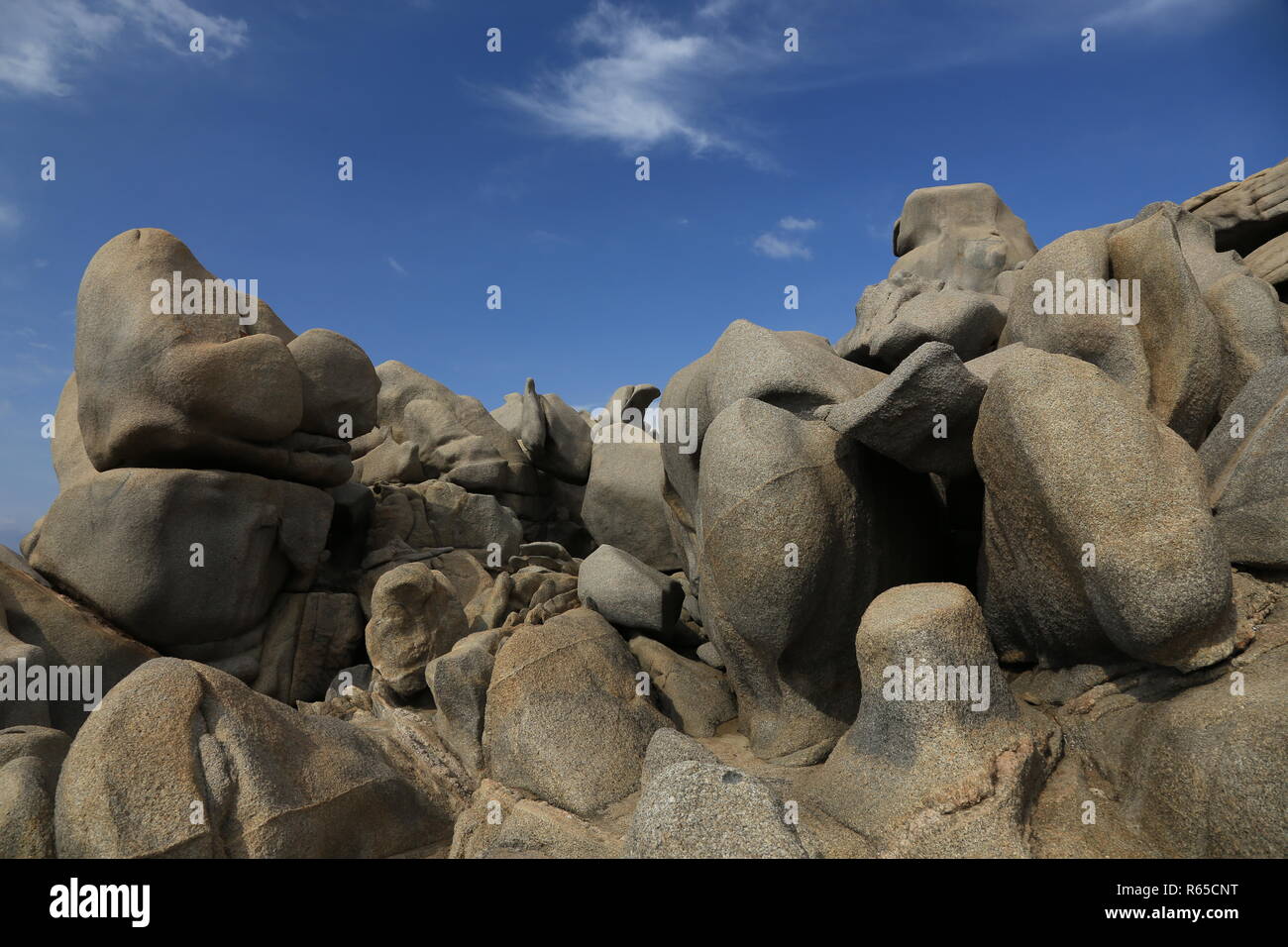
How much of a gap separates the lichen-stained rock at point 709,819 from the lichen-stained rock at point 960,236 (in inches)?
359

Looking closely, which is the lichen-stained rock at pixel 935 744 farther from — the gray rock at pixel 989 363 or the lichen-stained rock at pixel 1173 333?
the lichen-stained rock at pixel 1173 333

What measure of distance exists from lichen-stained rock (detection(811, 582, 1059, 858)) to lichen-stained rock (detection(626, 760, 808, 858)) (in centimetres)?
57

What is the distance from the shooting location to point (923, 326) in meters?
5.61

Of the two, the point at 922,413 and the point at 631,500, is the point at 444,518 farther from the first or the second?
the point at 922,413

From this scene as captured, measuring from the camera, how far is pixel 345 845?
367cm

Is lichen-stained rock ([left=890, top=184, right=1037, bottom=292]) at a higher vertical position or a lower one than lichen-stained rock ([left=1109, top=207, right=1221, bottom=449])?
higher

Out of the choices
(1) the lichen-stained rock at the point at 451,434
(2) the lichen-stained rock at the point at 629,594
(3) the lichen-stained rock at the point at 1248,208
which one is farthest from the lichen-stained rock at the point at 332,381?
(3) the lichen-stained rock at the point at 1248,208

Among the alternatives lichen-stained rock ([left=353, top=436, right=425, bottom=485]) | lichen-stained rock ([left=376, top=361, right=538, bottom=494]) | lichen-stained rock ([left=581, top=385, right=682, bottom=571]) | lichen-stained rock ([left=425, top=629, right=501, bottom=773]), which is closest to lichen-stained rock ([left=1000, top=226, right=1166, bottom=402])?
lichen-stained rock ([left=581, top=385, right=682, bottom=571])

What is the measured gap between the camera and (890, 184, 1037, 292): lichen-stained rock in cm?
1092

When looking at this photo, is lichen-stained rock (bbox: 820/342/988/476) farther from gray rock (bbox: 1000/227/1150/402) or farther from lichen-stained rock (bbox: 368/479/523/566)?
lichen-stained rock (bbox: 368/479/523/566)

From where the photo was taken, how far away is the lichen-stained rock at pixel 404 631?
18.0ft

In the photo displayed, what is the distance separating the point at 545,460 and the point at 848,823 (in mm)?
7804

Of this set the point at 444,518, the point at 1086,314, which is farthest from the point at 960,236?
the point at 444,518
